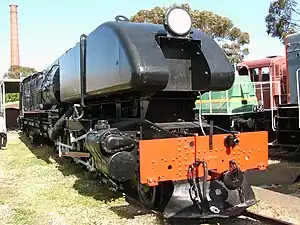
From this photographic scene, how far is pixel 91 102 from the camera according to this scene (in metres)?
7.37

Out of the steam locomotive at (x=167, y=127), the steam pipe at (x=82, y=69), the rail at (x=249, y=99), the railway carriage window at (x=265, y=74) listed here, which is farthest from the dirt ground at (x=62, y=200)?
the railway carriage window at (x=265, y=74)

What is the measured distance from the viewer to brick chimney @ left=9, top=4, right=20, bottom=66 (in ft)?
191

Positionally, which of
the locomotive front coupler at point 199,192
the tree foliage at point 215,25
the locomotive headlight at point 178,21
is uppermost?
the tree foliage at point 215,25

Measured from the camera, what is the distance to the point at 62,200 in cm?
641

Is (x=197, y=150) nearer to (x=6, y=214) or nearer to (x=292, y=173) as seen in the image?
(x=6, y=214)

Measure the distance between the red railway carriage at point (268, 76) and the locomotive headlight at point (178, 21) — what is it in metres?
8.24

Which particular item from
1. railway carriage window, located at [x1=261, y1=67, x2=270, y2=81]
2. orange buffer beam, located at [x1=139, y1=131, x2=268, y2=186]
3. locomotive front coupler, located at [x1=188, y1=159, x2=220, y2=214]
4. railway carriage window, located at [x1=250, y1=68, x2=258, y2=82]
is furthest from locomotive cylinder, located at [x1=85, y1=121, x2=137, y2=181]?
railway carriage window, located at [x1=250, y1=68, x2=258, y2=82]

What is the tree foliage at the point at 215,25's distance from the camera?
1271 inches

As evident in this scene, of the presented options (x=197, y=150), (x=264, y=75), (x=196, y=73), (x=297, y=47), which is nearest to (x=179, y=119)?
(x=196, y=73)

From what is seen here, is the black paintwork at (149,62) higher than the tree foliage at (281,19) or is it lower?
lower

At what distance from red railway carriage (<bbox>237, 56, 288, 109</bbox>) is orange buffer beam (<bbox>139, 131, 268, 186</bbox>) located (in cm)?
819

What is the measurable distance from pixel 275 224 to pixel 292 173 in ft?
14.6

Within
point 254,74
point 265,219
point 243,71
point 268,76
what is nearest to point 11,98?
point 243,71

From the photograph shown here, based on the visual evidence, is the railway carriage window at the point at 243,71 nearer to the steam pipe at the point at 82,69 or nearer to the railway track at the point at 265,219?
the steam pipe at the point at 82,69
